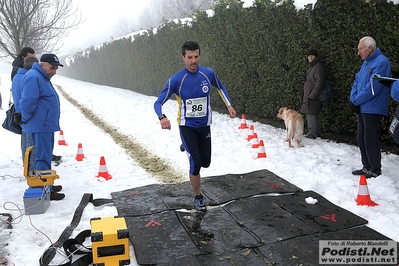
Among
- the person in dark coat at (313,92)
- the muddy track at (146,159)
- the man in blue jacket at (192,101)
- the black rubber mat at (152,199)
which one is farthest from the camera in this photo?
the person in dark coat at (313,92)

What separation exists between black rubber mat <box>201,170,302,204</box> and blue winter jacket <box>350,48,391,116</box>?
1715mm

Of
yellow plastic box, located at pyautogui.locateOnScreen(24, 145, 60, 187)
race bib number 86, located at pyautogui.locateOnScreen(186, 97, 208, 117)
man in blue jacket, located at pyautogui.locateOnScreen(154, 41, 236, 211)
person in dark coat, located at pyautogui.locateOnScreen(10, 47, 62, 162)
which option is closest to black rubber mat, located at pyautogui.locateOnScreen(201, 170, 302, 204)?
man in blue jacket, located at pyautogui.locateOnScreen(154, 41, 236, 211)

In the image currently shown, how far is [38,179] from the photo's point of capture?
5.42m

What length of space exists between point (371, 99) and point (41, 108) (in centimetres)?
522

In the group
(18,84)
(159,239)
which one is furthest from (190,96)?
(18,84)

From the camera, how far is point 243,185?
6102mm

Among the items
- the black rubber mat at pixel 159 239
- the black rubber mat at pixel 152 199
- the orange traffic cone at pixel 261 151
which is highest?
the orange traffic cone at pixel 261 151

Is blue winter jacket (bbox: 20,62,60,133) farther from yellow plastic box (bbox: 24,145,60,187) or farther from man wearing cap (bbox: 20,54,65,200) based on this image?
yellow plastic box (bbox: 24,145,60,187)

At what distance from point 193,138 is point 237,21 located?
7.54 metres

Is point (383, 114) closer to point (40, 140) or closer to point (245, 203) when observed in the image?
point (245, 203)

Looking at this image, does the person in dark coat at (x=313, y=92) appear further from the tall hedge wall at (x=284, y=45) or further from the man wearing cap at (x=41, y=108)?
the man wearing cap at (x=41, y=108)

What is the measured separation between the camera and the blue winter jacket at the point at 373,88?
5.56 metres

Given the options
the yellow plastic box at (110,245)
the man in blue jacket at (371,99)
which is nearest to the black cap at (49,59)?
the yellow plastic box at (110,245)

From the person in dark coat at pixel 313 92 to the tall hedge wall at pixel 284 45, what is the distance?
0.21 meters
